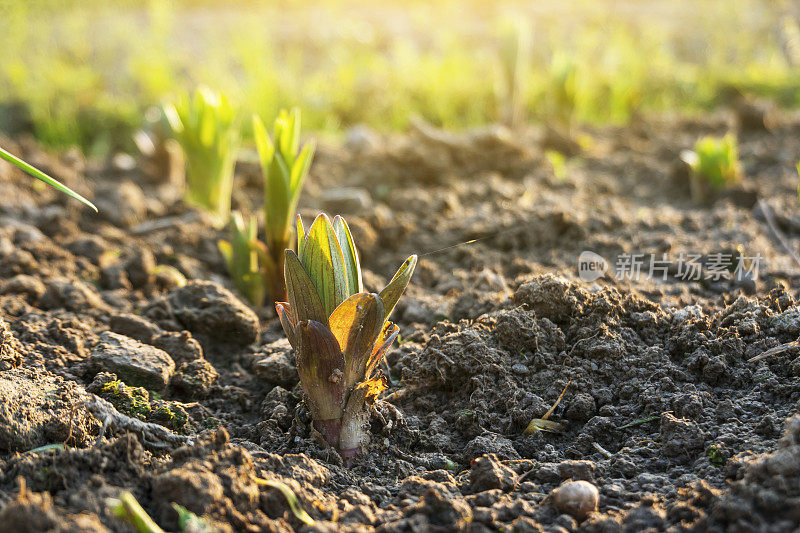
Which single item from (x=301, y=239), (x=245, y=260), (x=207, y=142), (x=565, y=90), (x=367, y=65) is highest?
(x=367, y=65)

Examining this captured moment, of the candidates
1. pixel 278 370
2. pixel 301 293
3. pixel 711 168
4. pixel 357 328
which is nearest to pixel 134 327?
pixel 278 370

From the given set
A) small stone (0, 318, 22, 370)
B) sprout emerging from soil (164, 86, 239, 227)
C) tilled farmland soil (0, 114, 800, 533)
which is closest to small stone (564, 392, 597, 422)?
tilled farmland soil (0, 114, 800, 533)

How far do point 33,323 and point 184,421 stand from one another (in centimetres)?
66

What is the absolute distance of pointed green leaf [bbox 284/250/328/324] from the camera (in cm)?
169

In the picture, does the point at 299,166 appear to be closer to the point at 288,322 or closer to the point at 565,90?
the point at 288,322

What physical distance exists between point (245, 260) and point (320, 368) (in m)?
1.05

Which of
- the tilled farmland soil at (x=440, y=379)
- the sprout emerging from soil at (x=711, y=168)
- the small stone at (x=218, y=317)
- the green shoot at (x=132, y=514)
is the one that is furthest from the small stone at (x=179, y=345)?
the sprout emerging from soil at (x=711, y=168)

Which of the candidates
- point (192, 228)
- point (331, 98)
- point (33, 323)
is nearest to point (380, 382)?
point (33, 323)

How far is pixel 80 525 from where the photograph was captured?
4.21 ft

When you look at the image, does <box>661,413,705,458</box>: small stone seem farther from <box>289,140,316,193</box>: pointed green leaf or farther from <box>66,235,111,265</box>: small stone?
<box>66,235,111,265</box>: small stone

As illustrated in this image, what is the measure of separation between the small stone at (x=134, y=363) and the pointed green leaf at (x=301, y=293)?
49cm

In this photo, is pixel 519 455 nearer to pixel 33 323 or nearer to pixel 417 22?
pixel 33 323

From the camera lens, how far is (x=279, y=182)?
8.24 ft

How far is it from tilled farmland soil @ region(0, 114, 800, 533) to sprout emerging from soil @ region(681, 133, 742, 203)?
158mm
